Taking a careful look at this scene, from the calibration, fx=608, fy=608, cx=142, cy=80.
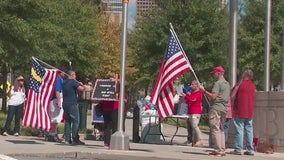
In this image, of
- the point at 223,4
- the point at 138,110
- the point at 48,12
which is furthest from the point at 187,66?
the point at 223,4

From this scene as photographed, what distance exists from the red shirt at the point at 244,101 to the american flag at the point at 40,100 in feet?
16.0

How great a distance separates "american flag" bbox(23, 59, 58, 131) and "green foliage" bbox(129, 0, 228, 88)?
16.4 meters

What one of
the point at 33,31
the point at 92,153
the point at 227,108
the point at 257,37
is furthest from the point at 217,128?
the point at 257,37

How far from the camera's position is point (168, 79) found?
14.0 meters

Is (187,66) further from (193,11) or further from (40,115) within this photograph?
(193,11)

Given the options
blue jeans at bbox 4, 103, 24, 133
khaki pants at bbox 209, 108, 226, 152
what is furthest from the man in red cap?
blue jeans at bbox 4, 103, 24, 133

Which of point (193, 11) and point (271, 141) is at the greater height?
point (193, 11)

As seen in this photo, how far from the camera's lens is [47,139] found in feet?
53.4

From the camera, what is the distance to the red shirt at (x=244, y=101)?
1331 cm

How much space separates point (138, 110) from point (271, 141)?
420 centimetres

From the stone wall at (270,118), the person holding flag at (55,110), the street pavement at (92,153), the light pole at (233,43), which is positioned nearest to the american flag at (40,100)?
the person holding flag at (55,110)

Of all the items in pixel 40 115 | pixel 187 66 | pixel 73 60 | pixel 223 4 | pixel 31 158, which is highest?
pixel 223 4

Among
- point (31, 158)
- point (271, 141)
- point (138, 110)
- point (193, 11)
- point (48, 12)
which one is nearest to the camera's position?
Answer: point (31, 158)

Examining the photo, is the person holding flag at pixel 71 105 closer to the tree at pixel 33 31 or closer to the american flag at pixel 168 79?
the american flag at pixel 168 79
